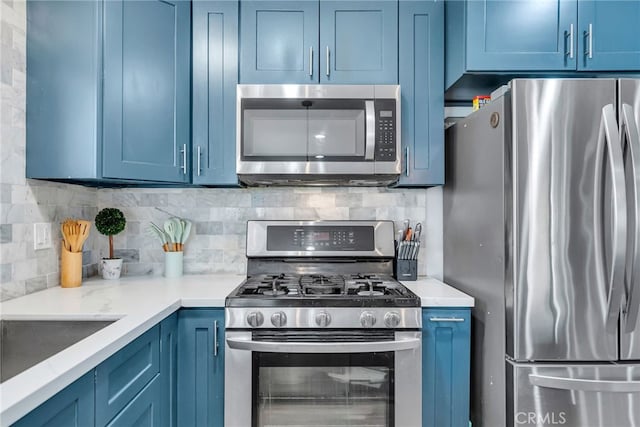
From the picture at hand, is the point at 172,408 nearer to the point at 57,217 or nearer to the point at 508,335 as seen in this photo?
the point at 57,217

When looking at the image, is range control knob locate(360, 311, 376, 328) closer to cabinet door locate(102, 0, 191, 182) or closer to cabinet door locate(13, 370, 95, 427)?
cabinet door locate(13, 370, 95, 427)

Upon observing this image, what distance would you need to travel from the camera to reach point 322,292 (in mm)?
1729

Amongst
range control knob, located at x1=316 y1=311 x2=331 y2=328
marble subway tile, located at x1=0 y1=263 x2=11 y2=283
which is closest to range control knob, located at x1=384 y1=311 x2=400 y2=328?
range control knob, located at x1=316 y1=311 x2=331 y2=328

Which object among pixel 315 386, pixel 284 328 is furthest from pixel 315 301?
pixel 315 386

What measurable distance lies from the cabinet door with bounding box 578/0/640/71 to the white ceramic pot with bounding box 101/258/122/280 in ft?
7.76

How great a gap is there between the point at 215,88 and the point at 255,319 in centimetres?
111

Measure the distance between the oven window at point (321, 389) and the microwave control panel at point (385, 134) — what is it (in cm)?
87

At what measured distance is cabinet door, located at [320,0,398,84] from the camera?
193 centimetres

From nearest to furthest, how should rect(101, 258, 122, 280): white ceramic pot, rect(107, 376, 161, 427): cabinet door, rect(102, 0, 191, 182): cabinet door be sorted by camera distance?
rect(107, 376, 161, 427): cabinet door → rect(102, 0, 191, 182): cabinet door → rect(101, 258, 122, 280): white ceramic pot

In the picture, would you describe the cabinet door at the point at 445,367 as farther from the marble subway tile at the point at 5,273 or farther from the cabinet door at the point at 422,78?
the marble subway tile at the point at 5,273

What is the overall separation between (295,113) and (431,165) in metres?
0.70

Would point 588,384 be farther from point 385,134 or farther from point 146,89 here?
point 146,89

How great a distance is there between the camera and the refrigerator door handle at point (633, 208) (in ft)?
4.41

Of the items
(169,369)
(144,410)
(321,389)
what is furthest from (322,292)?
(144,410)
